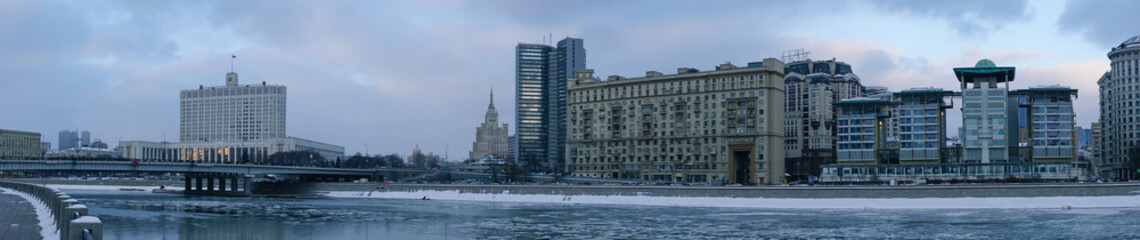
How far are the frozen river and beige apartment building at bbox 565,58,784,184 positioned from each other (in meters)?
72.4

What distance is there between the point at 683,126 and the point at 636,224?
4098 inches

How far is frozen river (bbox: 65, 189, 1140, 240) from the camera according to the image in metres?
55.6

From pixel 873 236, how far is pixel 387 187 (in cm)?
10018

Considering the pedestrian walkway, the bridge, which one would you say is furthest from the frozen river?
the bridge

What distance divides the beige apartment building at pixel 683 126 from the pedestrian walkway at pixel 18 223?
408 ft

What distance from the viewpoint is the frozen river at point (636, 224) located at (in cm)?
5562

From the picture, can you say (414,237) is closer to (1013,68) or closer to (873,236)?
(873,236)

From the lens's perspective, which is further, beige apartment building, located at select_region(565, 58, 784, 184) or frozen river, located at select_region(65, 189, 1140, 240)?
beige apartment building, located at select_region(565, 58, 784, 184)

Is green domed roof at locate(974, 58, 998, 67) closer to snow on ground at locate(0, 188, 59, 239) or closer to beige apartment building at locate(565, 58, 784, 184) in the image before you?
beige apartment building at locate(565, 58, 784, 184)

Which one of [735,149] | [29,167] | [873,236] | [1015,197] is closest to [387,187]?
[29,167]

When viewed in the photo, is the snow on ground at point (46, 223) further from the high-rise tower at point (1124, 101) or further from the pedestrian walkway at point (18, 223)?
the high-rise tower at point (1124, 101)

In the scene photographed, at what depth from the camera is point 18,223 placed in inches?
1442

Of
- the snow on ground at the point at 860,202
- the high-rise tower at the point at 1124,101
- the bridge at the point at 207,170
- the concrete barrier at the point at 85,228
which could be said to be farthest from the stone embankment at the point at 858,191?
the high-rise tower at the point at 1124,101

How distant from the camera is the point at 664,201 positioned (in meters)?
107
